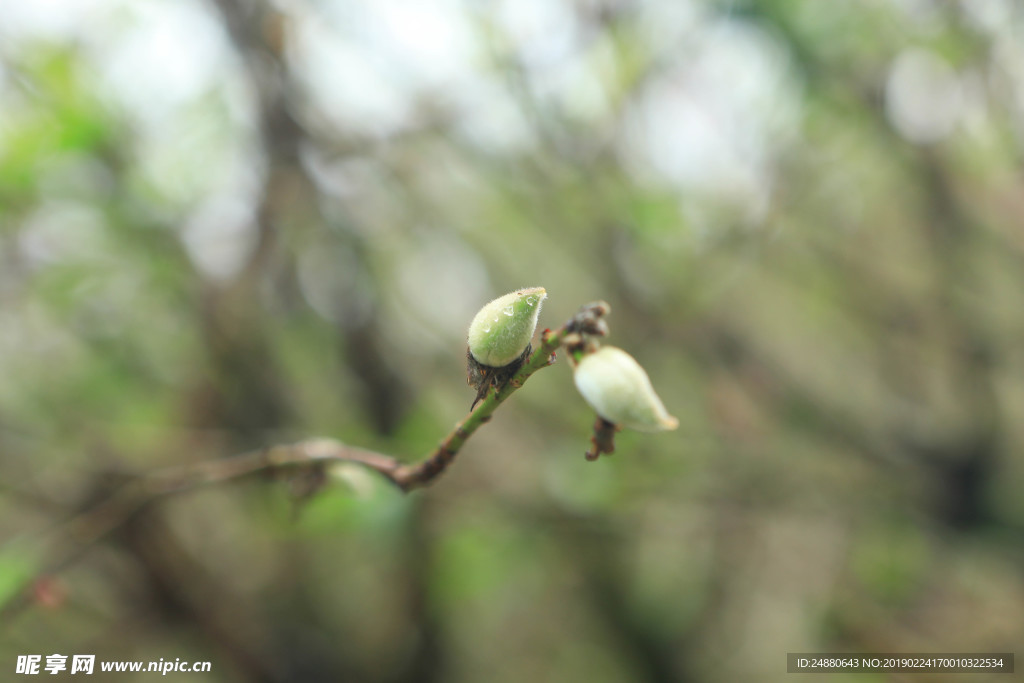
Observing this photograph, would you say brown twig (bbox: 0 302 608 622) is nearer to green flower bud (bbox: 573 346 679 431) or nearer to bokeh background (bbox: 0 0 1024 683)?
green flower bud (bbox: 573 346 679 431)

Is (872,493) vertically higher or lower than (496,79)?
lower

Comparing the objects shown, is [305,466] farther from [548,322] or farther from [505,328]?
[548,322]

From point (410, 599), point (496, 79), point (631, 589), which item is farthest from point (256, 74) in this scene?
point (631, 589)

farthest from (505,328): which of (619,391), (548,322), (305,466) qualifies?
(548,322)

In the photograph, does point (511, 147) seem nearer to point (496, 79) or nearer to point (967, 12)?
point (496, 79)

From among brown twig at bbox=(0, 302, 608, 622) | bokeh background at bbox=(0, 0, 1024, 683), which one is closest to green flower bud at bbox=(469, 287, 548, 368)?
brown twig at bbox=(0, 302, 608, 622)

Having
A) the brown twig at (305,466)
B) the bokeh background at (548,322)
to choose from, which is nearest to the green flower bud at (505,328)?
the brown twig at (305,466)
